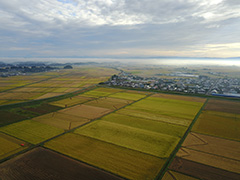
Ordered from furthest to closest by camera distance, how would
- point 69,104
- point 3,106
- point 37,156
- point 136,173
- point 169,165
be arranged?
point 69,104
point 3,106
point 37,156
point 169,165
point 136,173

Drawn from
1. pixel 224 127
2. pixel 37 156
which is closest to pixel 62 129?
pixel 37 156

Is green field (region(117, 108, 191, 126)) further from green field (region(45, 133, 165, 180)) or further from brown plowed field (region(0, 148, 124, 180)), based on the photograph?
brown plowed field (region(0, 148, 124, 180))

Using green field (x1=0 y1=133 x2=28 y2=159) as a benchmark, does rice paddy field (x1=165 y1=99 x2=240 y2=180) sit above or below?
above

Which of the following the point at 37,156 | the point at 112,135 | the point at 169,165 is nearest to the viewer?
the point at 169,165

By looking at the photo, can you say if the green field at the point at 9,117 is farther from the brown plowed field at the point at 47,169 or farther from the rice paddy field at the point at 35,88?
the brown plowed field at the point at 47,169

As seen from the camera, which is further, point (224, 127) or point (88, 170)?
point (224, 127)

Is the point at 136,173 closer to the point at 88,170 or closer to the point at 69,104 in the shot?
the point at 88,170

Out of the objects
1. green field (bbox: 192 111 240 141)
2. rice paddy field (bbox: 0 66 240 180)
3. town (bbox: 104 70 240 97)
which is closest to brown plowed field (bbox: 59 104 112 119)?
rice paddy field (bbox: 0 66 240 180)
